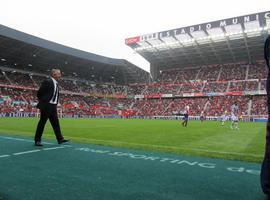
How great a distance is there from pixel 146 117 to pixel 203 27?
929 inches

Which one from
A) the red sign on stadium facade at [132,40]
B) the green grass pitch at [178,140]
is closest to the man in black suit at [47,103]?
the green grass pitch at [178,140]

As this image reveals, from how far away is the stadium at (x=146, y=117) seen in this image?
3.38 metres

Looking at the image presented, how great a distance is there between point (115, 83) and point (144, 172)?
7687 cm

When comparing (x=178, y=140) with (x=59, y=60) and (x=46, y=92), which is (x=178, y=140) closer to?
(x=46, y=92)

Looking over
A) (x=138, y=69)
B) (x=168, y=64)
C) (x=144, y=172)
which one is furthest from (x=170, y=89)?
(x=144, y=172)

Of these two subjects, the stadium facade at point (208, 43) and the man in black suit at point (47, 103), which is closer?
the man in black suit at point (47, 103)

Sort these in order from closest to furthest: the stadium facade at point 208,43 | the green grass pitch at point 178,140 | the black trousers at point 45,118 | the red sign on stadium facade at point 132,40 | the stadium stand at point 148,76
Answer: the black trousers at point 45,118
the green grass pitch at point 178,140
the stadium facade at point 208,43
the stadium stand at point 148,76
the red sign on stadium facade at point 132,40

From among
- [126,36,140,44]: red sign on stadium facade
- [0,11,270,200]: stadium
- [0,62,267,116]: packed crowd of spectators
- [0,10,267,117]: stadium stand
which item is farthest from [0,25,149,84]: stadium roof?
[126,36,140,44]: red sign on stadium facade

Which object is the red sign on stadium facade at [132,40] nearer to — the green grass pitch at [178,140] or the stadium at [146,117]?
the stadium at [146,117]

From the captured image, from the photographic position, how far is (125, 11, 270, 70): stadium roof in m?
40.9

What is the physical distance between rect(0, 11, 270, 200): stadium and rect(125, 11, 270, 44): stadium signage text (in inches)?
6.4

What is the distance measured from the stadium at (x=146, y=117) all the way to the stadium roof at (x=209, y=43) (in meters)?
0.20

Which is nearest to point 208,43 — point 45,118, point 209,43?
point 209,43

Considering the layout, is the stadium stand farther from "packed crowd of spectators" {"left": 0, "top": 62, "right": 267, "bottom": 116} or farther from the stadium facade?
the stadium facade
